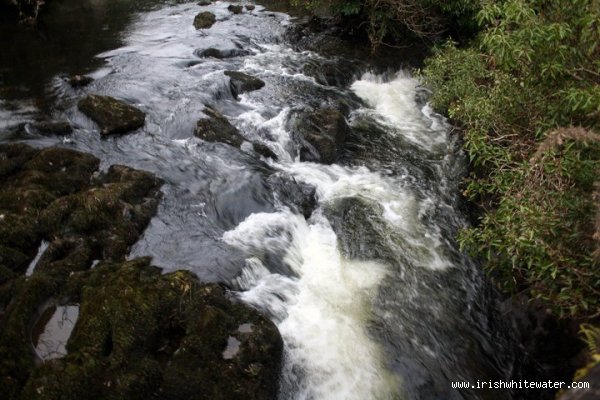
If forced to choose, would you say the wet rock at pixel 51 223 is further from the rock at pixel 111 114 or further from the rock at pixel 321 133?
the rock at pixel 321 133

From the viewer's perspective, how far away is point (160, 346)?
536 cm

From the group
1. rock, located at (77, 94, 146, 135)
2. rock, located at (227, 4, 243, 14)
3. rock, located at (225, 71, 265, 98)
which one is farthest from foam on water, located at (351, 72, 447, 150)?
rock, located at (227, 4, 243, 14)

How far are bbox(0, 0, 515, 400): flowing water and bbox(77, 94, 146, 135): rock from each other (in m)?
0.24

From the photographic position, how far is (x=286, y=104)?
1301 cm

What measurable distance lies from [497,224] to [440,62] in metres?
7.64

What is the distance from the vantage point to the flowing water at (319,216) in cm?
629

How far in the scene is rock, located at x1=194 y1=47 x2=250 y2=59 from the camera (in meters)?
16.3

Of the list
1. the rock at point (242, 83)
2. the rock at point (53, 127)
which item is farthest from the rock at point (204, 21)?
the rock at point (53, 127)

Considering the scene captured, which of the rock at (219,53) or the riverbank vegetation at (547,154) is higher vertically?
the riverbank vegetation at (547,154)

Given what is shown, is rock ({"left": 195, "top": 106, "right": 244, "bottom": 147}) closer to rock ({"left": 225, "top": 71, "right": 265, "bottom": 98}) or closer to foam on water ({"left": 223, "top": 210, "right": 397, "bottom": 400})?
rock ({"left": 225, "top": 71, "right": 265, "bottom": 98})

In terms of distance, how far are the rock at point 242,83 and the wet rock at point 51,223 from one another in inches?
216

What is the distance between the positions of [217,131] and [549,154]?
764 centimetres

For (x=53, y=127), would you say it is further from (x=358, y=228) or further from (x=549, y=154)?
(x=549, y=154)

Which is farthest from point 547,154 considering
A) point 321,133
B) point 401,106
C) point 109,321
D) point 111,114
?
point 111,114
